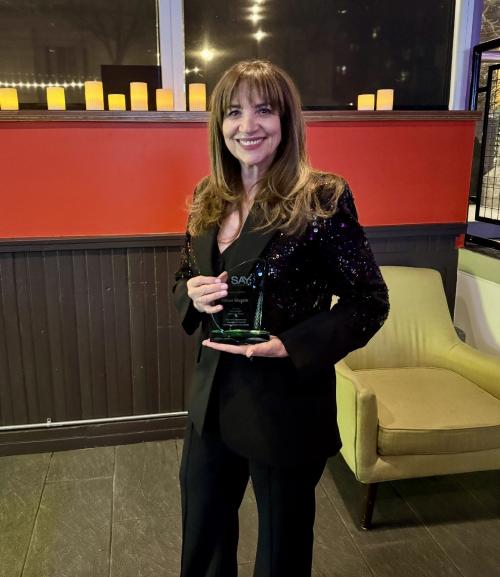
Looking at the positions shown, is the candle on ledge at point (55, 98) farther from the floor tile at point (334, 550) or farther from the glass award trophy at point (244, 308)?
the floor tile at point (334, 550)

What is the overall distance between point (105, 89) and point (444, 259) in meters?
1.78

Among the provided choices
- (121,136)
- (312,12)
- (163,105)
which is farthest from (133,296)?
(312,12)

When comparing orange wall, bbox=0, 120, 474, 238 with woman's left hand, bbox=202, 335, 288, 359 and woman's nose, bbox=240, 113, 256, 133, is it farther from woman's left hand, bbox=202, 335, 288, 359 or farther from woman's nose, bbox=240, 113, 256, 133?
woman's left hand, bbox=202, 335, 288, 359

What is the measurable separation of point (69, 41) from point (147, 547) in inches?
83.1

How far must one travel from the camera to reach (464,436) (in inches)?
76.7

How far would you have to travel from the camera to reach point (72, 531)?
78.7 inches

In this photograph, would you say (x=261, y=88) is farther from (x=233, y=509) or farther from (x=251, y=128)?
(x=233, y=509)

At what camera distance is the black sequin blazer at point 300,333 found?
116 centimetres

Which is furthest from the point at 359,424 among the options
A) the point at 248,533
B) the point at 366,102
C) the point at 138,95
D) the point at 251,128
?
the point at 138,95

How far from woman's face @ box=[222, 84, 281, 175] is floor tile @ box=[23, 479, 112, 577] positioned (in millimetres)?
1419

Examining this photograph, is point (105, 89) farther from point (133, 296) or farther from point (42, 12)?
point (133, 296)

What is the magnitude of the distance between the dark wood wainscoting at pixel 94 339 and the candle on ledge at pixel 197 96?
583 millimetres

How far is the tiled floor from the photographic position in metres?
1.85

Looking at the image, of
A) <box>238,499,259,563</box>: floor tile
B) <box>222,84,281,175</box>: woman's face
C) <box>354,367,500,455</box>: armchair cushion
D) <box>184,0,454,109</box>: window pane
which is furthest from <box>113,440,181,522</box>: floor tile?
<box>184,0,454,109</box>: window pane
